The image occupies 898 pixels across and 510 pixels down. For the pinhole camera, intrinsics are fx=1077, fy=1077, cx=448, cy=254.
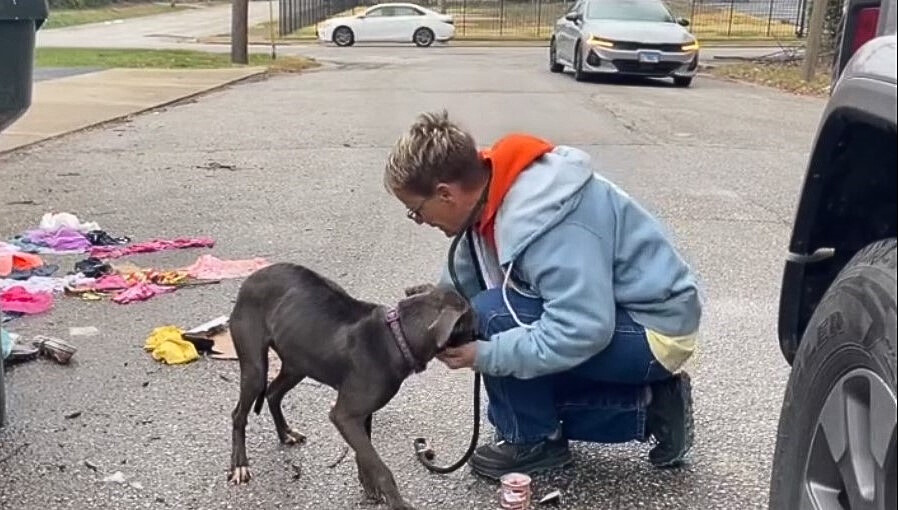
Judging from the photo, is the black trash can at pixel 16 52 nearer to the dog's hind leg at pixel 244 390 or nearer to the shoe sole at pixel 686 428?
the dog's hind leg at pixel 244 390

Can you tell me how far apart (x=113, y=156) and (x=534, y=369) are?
7.34 m

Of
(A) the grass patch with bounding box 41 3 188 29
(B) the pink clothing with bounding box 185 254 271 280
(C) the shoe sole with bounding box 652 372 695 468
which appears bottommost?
(A) the grass patch with bounding box 41 3 188 29

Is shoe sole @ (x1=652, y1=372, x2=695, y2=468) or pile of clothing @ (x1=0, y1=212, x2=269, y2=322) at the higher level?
shoe sole @ (x1=652, y1=372, x2=695, y2=468)

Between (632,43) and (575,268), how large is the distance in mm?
14598

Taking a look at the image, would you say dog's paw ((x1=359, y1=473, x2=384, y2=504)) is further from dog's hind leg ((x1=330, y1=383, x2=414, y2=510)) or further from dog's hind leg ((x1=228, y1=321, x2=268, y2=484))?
dog's hind leg ((x1=228, y1=321, x2=268, y2=484))

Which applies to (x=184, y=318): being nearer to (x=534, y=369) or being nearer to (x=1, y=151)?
(x=534, y=369)

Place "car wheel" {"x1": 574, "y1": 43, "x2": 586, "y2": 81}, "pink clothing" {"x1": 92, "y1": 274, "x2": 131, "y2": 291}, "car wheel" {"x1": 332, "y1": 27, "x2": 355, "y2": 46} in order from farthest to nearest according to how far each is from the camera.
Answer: "car wheel" {"x1": 332, "y1": 27, "x2": 355, "y2": 46}, "car wheel" {"x1": 574, "y1": 43, "x2": 586, "y2": 81}, "pink clothing" {"x1": 92, "y1": 274, "x2": 131, "y2": 291}

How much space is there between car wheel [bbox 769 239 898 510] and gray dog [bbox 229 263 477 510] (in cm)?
97

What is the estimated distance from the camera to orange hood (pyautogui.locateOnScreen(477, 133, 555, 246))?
2969 mm

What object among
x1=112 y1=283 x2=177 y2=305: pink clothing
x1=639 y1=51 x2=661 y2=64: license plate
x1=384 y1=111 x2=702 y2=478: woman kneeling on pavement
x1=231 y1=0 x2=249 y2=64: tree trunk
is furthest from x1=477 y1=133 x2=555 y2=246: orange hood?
x1=231 y1=0 x2=249 y2=64: tree trunk

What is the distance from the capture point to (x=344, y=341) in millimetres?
2986

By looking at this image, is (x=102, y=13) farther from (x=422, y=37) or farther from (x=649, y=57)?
(x=649, y=57)

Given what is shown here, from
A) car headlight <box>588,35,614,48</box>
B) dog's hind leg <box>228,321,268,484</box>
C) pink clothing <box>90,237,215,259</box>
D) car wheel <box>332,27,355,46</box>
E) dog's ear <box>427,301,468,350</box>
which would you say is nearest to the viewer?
dog's ear <box>427,301,468,350</box>

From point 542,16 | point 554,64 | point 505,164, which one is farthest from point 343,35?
point 505,164
